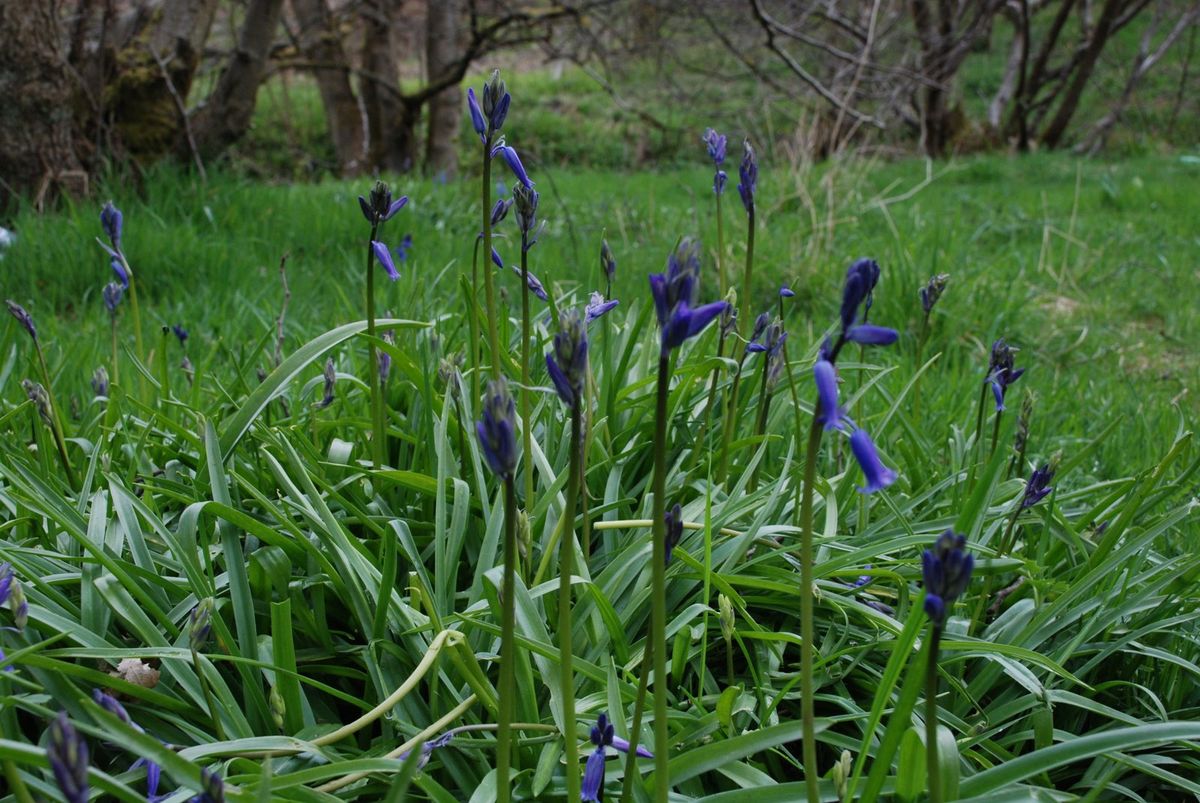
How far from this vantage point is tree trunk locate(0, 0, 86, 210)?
14.7 ft

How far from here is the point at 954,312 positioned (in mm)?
4059

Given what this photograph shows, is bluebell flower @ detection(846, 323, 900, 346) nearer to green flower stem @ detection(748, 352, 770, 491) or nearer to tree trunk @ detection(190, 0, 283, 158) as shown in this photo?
green flower stem @ detection(748, 352, 770, 491)

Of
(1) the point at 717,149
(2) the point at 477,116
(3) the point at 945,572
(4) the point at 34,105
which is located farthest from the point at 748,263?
(4) the point at 34,105

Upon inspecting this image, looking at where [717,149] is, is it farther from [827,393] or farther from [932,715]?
[932,715]

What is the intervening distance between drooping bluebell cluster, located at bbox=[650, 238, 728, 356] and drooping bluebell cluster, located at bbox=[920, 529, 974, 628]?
292 millimetres

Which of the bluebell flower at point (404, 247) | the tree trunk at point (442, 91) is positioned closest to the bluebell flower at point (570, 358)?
the bluebell flower at point (404, 247)

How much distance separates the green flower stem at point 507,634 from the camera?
91cm

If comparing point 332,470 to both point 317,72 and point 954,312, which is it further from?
point 317,72

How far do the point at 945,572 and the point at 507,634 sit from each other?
1.43ft

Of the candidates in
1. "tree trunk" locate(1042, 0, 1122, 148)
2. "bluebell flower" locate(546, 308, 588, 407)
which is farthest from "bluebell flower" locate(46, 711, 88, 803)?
"tree trunk" locate(1042, 0, 1122, 148)

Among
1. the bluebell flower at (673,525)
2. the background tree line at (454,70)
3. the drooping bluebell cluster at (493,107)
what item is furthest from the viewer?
the background tree line at (454,70)

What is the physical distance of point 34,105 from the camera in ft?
15.3

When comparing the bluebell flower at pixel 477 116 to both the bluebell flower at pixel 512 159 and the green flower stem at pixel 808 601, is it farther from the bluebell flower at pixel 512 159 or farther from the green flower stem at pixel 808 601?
the green flower stem at pixel 808 601

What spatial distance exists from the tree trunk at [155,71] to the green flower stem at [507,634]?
17.8 ft
